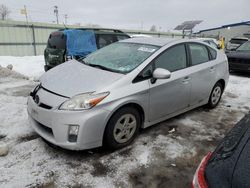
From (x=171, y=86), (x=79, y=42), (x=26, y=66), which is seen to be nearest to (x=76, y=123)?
(x=171, y=86)

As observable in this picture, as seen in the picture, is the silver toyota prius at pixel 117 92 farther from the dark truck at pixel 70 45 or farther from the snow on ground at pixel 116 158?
the dark truck at pixel 70 45

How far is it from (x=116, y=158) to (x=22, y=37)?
12593 mm

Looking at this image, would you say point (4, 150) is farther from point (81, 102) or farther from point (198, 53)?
point (198, 53)

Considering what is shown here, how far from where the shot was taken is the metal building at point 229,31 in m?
29.1

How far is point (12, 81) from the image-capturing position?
7625 millimetres

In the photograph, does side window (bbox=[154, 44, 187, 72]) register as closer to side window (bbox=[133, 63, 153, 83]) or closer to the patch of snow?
side window (bbox=[133, 63, 153, 83])

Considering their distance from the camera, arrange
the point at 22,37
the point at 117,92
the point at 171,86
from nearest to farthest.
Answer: the point at 117,92 → the point at 171,86 → the point at 22,37

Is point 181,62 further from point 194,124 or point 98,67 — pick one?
point 98,67

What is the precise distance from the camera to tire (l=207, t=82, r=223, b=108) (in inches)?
207

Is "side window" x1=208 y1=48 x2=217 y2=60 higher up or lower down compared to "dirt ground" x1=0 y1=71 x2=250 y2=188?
higher up

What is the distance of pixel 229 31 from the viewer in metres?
30.9

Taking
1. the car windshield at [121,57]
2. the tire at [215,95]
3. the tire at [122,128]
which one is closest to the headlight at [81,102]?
the tire at [122,128]

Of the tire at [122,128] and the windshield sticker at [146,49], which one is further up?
the windshield sticker at [146,49]

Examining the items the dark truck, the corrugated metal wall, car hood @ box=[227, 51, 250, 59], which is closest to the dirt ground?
the dark truck
